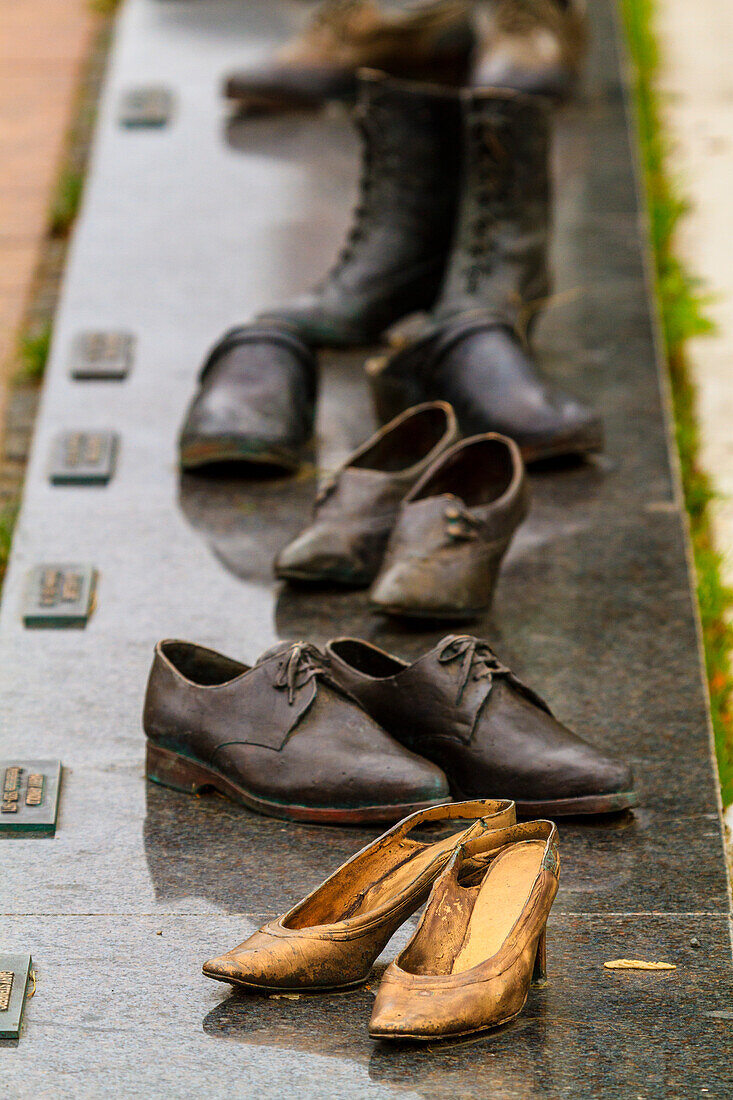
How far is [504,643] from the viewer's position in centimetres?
246

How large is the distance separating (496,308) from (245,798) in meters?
1.45

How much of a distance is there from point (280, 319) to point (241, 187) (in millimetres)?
1012

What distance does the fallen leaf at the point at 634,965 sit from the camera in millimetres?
1781

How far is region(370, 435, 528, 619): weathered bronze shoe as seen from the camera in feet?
7.89

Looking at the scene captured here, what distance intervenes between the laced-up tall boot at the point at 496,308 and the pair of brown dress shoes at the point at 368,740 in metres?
0.92

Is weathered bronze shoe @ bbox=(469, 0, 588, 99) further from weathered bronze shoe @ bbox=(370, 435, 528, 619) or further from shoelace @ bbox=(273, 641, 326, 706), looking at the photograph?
shoelace @ bbox=(273, 641, 326, 706)

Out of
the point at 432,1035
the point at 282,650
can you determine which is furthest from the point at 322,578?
the point at 432,1035

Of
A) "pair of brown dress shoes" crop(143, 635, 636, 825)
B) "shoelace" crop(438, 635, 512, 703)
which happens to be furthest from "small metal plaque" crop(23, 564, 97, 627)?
"shoelace" crop(438, 635, 512, 703)

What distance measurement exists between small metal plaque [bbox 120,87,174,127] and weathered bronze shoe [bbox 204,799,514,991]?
123 inches

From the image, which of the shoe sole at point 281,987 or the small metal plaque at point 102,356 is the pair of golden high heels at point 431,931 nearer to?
the shoe sole at point 281,987

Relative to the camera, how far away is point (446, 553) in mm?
2412

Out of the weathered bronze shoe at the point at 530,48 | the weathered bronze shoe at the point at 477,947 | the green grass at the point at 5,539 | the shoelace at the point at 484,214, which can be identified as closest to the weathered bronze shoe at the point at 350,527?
the green grass at the point at 5,539

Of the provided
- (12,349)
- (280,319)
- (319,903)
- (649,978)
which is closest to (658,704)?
(649,978)

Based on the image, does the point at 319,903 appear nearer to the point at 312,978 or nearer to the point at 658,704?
the point at 312,978
